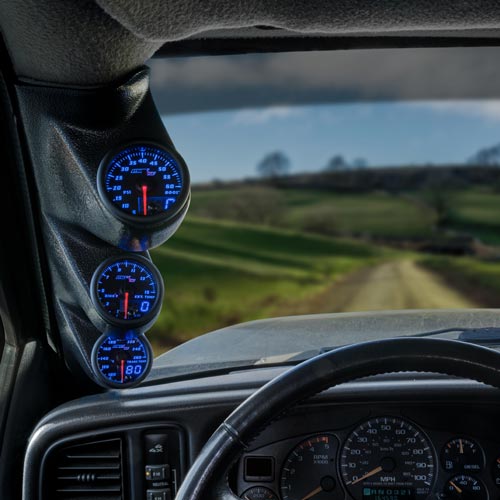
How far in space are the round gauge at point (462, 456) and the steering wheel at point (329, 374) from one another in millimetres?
934

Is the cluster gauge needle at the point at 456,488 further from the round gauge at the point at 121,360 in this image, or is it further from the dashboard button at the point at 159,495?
the round gauge at the point at 121,360

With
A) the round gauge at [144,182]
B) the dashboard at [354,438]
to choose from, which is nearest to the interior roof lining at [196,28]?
the round gauge at [144,182]

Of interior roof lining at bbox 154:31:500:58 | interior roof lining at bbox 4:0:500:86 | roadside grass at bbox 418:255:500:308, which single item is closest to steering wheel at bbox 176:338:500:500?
interior roof lining at bbox 4:0:500:86

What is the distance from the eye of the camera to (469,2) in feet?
5.46

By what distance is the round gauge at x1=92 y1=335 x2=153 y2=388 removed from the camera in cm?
303

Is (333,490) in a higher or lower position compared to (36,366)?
lower

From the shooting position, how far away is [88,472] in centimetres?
303

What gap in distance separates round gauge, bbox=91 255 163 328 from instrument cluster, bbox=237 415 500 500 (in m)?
0.61

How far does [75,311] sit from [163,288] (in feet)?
1.11

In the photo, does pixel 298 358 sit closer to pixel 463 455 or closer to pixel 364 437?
pixel 364 437

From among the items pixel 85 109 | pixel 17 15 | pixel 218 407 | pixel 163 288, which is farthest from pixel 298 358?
pixel 17 15

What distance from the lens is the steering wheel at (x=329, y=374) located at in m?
1.91

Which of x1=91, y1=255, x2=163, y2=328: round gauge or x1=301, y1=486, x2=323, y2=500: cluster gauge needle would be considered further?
x1=91, y1=255, x2=163, y2=328: round gauge

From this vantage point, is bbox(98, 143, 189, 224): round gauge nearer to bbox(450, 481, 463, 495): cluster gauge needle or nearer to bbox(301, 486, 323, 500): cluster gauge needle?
bbox(301, 486, 323, 500): cluster gauge needle
